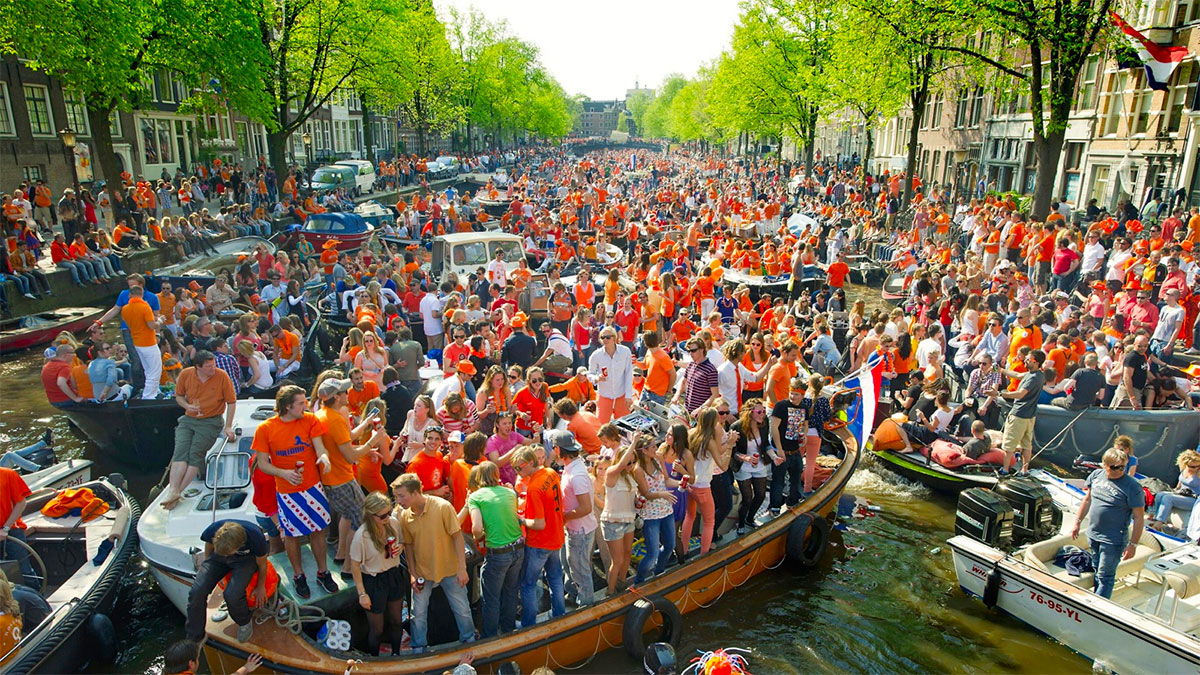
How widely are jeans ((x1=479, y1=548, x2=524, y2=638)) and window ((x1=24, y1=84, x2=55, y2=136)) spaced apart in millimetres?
29001

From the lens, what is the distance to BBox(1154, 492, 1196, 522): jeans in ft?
26.6

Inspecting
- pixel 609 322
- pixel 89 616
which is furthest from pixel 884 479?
pixel 89 616

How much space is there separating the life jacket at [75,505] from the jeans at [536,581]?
487 cm

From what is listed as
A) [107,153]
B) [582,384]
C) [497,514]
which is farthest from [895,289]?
[107,153]

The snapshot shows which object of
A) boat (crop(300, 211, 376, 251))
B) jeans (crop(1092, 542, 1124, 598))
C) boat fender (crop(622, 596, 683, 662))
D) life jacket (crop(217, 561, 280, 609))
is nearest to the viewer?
life jacket (crop(217, 561, 280, 609))

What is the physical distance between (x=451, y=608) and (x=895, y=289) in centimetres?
1684

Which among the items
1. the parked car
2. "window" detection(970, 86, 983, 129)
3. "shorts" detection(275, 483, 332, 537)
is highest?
"window" detection(970, 86, 983, 129)

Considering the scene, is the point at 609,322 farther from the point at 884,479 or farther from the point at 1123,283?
the point at 1123,283

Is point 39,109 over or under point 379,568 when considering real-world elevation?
over

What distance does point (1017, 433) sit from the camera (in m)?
9.27

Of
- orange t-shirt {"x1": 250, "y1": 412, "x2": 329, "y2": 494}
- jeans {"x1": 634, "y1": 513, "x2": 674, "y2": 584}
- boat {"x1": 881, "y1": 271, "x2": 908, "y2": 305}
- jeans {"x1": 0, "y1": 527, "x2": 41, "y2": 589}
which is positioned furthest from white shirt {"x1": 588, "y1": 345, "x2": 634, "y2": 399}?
boat {"x1": 881, "y1": 271, "x2": 908, "y2": 305}

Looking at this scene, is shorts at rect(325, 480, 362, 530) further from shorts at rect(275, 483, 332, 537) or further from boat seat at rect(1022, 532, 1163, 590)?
boat seat at rect(1022, 532, 1163, 590)

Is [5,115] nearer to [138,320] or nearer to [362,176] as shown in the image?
[362,176]

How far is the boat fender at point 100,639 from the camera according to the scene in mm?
6312
